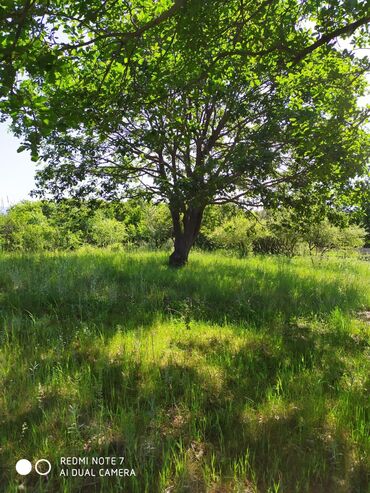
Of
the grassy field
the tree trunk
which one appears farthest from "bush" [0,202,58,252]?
the grassy field

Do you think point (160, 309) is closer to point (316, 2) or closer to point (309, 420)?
point (309, 420)

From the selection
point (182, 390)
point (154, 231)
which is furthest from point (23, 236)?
point (182, 390)

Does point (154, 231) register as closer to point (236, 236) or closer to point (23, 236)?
point (236, 236)

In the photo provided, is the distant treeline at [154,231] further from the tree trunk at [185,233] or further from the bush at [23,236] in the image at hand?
the tree trunk at [185,233]

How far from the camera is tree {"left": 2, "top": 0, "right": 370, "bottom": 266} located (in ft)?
13.4

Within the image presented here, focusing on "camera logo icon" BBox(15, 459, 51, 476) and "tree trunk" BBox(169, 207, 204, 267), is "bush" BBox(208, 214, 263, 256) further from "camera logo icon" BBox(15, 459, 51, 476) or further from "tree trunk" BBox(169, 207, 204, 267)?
"camera logo icon" BBox(15, 459, 51, 476)

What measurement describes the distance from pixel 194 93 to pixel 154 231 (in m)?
13.5

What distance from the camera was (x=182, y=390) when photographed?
10.6 feet

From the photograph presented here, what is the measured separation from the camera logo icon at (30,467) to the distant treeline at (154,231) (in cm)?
903

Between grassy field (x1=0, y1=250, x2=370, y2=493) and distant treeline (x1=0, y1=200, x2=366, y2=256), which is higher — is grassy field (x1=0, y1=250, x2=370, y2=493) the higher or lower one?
the lower one

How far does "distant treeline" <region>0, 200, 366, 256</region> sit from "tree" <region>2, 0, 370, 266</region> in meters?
2.14

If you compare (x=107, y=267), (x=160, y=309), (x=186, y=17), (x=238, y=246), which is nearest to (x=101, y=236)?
(x=238, y=246)

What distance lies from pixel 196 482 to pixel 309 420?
3.61 feet

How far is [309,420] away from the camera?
2.79 meters
